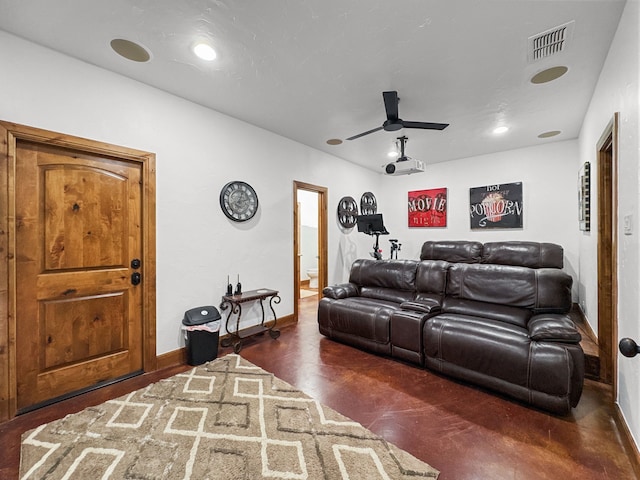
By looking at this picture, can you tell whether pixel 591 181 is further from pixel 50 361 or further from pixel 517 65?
pixel 50 361

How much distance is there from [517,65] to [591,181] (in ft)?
5.08

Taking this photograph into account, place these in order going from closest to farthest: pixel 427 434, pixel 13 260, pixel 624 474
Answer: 1. pixel 624 474
2. pixel 427 434
3. pixel 13 260

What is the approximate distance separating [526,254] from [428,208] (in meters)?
2.49

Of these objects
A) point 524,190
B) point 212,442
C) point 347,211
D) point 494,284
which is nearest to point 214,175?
point 212,442

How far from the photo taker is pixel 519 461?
1633 mm

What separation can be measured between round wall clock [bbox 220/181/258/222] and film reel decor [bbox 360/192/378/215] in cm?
267

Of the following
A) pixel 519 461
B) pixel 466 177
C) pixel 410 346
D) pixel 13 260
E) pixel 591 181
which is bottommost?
pixel 519 461

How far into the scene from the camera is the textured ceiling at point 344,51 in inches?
71.8

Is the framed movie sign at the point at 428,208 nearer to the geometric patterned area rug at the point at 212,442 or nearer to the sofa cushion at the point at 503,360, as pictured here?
the sofa cushion at the point at 503,360

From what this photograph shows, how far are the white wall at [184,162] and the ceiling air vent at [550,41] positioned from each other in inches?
112

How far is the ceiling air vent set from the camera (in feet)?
6.55

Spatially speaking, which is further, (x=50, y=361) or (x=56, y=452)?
(x=50, y=361)

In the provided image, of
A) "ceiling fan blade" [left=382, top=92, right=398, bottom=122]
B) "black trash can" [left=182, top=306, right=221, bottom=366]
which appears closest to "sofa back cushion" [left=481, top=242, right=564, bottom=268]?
"ceiling fan blade" [left=382, top=92, right=398, bottom=122]

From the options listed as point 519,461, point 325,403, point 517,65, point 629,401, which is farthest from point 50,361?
point 517,65
